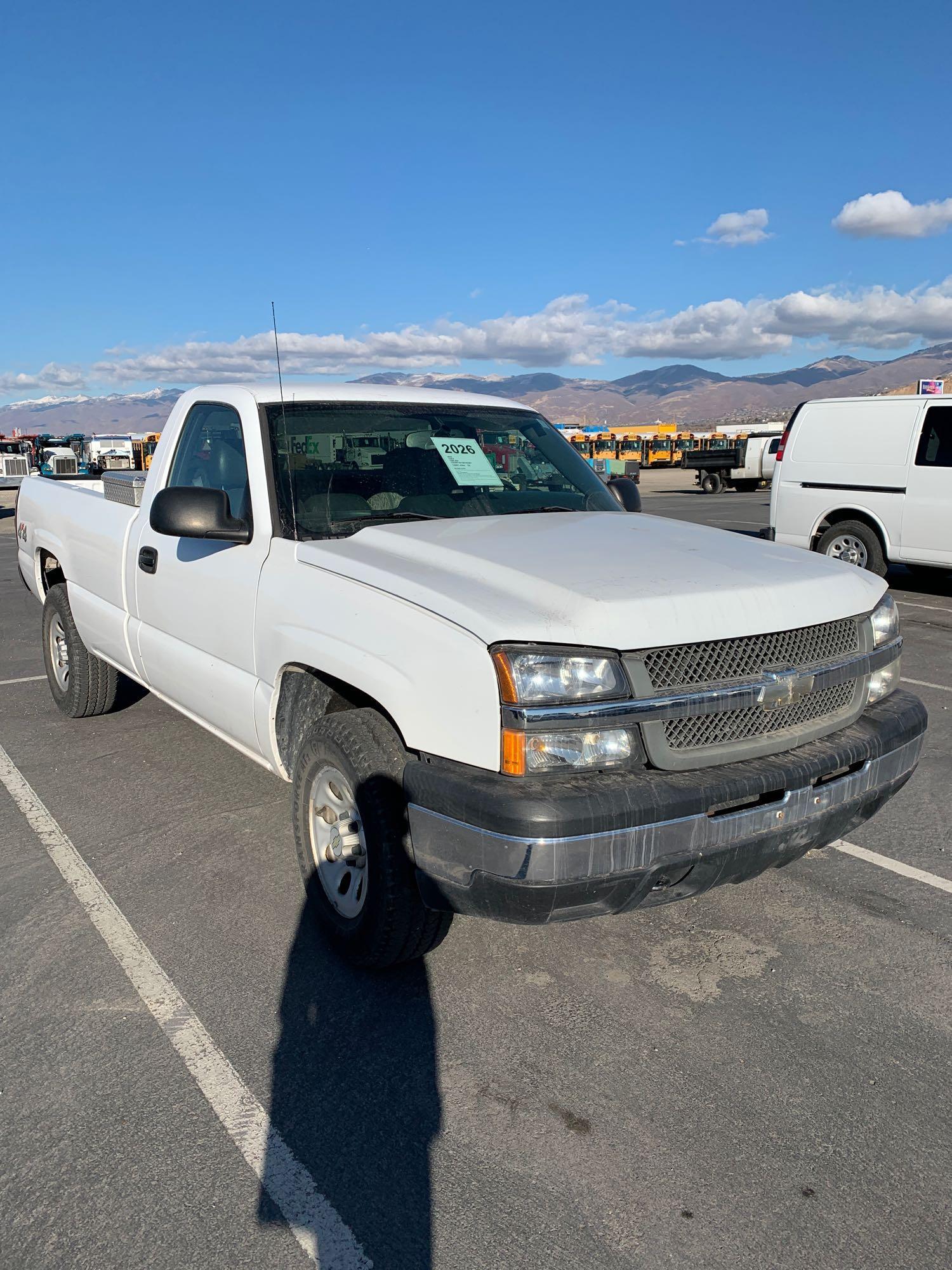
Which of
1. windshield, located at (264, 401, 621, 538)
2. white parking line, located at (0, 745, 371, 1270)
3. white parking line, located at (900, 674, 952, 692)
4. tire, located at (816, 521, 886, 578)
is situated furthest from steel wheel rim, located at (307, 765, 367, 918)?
tire, located at (816, 521, 886, 578)

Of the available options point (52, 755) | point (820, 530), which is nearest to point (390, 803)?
point (52, 755)

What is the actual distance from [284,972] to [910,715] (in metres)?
2.28

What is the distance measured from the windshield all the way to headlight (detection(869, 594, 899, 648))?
132 cm

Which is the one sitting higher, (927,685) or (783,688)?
(783,688)

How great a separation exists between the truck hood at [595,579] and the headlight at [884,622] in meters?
0.05

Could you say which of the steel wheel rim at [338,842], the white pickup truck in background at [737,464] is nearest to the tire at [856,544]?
the steel wheel rim at [338,842]

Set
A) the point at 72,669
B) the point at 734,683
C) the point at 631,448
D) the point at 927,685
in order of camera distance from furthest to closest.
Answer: the point at 631,448
the point at 927,685
the point at 72,669
the point at 734,683

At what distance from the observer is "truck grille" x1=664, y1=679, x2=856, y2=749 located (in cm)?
282

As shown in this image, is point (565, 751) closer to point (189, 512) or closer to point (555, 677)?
→ point (555, 677)

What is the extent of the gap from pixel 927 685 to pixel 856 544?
13.5 ft

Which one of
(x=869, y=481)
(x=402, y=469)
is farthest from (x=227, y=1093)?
(x=869, y=481)

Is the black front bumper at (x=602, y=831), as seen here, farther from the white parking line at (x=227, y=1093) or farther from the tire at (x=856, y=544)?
the tire at (x=856, y=544)

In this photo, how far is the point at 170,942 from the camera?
3.49 m

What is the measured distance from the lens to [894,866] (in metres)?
4.17
